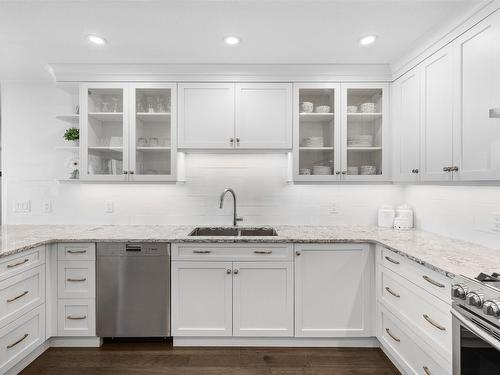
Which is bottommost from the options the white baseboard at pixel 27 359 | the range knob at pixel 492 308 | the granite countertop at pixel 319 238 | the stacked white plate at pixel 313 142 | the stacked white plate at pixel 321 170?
the white baseboard at pixel 27 359

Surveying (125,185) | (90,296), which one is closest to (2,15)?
(125,185)

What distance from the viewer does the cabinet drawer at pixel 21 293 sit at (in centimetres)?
183

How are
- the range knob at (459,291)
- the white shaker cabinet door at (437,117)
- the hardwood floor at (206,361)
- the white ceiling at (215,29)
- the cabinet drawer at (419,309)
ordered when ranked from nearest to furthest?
the range knob at (459,291) < the cabinet drawer at (419,309) < the white ceiling at (215,29) < the white shaker cabinet door at (437,117) < the hardwood floor at (206,361)

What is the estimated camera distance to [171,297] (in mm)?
2268

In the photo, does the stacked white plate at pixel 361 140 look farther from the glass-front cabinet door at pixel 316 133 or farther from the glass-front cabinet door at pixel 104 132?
the glass-front cabinet door at pixel 104 132

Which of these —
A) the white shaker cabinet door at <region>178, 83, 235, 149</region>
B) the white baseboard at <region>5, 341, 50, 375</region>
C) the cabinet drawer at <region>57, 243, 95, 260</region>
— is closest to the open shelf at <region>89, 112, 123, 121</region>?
the white shaker cabinet door at <region>178, 83, 235, 149</region>

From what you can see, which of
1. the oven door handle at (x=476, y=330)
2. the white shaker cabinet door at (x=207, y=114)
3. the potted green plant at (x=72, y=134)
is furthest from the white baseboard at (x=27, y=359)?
the oven door handle at (x=476, y=330)

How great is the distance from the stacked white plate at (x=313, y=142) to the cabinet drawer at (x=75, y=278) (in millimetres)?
2035

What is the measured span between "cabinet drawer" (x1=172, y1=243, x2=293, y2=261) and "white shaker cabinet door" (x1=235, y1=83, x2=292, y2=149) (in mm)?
898

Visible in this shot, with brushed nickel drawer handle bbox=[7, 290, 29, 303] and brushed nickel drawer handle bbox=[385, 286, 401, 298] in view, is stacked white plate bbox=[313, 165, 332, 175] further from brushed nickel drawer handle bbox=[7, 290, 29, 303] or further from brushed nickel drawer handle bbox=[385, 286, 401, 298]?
brushed nickel drawer handle bbox=[7, 290, 29, 303]

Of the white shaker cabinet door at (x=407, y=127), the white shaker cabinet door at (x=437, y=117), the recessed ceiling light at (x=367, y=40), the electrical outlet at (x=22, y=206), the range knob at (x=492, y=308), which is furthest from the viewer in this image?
the electrical outlet at (x=22, y=206)

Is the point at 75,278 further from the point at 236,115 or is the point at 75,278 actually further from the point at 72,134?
the point at 236,115

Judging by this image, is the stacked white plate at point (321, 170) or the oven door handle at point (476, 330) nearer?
the oven door handle at point (476, 330)

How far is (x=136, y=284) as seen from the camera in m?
2.27
